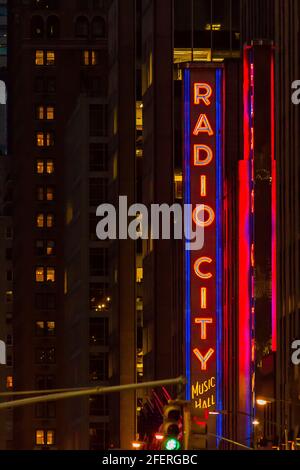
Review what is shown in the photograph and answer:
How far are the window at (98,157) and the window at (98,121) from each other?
121cm

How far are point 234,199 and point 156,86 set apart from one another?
3033 centimetres

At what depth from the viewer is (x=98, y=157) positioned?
175250 mm

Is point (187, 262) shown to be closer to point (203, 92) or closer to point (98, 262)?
point (203, 92)

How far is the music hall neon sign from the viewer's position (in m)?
92.6

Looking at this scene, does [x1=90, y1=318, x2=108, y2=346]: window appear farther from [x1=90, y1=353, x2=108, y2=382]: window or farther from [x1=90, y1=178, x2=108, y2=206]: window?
[x1=90, y1=178, x2=108, y2=206]: window

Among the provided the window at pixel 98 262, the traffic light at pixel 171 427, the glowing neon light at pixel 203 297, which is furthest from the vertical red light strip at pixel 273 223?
the window at pixel 98 262

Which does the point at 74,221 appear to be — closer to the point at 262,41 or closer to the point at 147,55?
the point at 147,55

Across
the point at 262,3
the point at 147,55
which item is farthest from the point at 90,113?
the point at 262,3

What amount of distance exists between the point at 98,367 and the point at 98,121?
24812mm

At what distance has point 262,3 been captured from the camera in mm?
95312

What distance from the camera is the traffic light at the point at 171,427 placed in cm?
3325

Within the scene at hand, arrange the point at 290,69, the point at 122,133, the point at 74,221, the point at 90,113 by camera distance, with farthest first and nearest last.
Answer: the point at 74,221
the point at 90,113
the point at 122,133
the point at 290,69

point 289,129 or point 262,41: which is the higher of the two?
point 262,41
